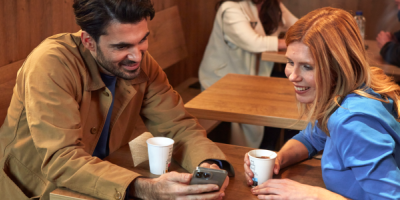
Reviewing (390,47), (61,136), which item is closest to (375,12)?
(390,47)

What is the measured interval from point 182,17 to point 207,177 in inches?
134

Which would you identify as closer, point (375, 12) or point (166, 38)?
point (166, 38)

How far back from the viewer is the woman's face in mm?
1188

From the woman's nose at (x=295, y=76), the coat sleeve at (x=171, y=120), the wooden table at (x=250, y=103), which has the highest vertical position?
the woman's nose at (x=295, y=76)

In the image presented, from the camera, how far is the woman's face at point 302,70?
3.90 ft

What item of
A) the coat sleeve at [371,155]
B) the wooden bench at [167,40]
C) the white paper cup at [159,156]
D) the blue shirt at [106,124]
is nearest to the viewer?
the coat sleeve at [371,155]

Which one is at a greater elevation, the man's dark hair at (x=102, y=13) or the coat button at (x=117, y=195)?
the man's dark hair at (x=102, y=13)

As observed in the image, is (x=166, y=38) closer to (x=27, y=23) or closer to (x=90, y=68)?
(x=27, y=23)

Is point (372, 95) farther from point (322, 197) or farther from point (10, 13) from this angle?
point (10, 13)

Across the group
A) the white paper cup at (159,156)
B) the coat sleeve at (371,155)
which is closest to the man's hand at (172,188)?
the white paper cup at (159,156)

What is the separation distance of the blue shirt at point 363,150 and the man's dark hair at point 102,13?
73cm

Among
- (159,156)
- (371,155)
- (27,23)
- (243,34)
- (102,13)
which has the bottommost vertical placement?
(243,34)

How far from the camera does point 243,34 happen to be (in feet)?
10.4

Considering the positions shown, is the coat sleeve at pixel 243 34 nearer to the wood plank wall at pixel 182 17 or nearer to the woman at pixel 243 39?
the woman at pixel 243 39
